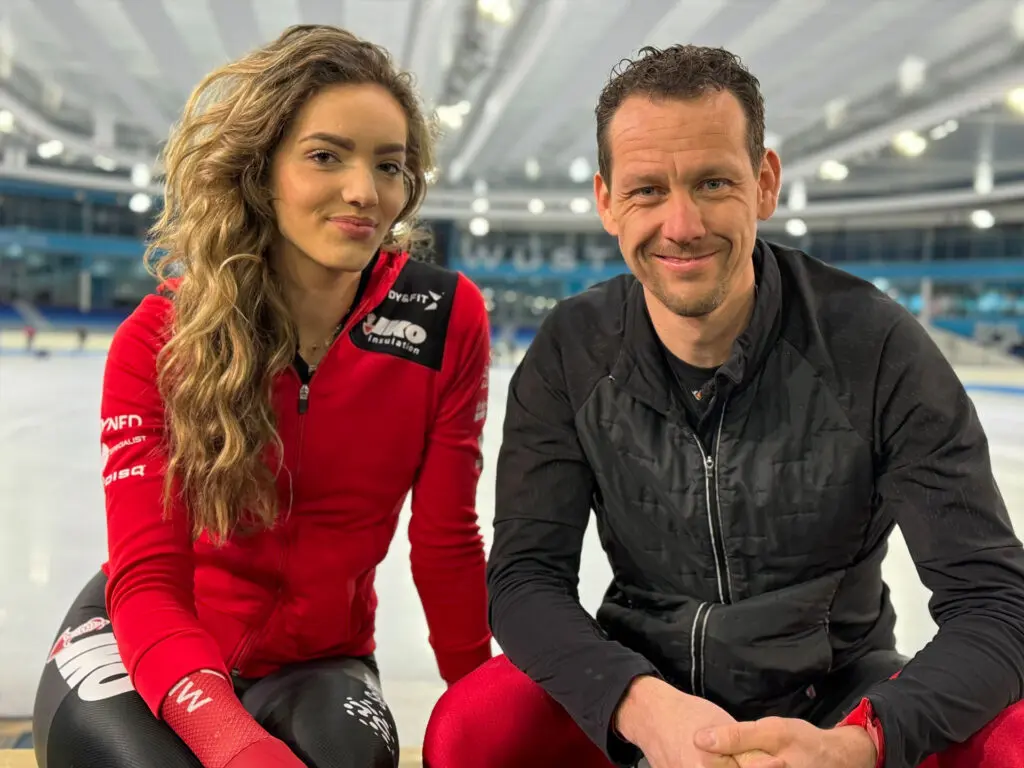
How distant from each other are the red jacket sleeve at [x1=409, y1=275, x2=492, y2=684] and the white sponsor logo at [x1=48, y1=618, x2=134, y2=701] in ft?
1.74

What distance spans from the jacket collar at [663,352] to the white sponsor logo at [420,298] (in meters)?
0.37

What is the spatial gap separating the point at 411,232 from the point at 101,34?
10.3 m

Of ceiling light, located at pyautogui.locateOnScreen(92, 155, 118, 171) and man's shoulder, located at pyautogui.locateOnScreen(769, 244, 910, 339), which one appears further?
ceiling light, located at pyautogui.locateOnScreen(92, 155, 118, 171)

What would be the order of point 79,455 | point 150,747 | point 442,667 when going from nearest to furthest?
point 150,747 → point 442,667 → point 79,455

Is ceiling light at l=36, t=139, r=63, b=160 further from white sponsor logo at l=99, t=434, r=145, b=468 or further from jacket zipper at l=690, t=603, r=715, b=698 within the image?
jacket zipper at l=690, t=603, r=715, b=698

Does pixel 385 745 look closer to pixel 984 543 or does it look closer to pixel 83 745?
pixel 83 745

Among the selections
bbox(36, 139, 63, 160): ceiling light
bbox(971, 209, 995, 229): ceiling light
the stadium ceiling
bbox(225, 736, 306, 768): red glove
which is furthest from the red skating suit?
bbox(971, 209, 995, 229): ceiling light

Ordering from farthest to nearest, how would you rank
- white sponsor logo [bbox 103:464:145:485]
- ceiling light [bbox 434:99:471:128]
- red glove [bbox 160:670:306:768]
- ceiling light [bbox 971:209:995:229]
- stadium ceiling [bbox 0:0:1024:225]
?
ceiling light [bbox 971:209:995:229], ceiling light [bbox 434:99:471:128], stadium ceiling [bbox 0:0:1024:225], white sponsor logo [bbox 103:464:145:485], red glove [bbox 160:670:306:768]

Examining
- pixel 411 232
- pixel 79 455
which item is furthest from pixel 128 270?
pixel 411 232

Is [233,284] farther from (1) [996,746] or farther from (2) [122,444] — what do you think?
(1) [996,746]

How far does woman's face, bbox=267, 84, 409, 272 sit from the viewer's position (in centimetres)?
145

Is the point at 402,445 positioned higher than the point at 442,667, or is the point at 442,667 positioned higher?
the point at 402,445

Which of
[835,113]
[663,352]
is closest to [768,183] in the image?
[663,352]

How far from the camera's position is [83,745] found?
1.25 metres
